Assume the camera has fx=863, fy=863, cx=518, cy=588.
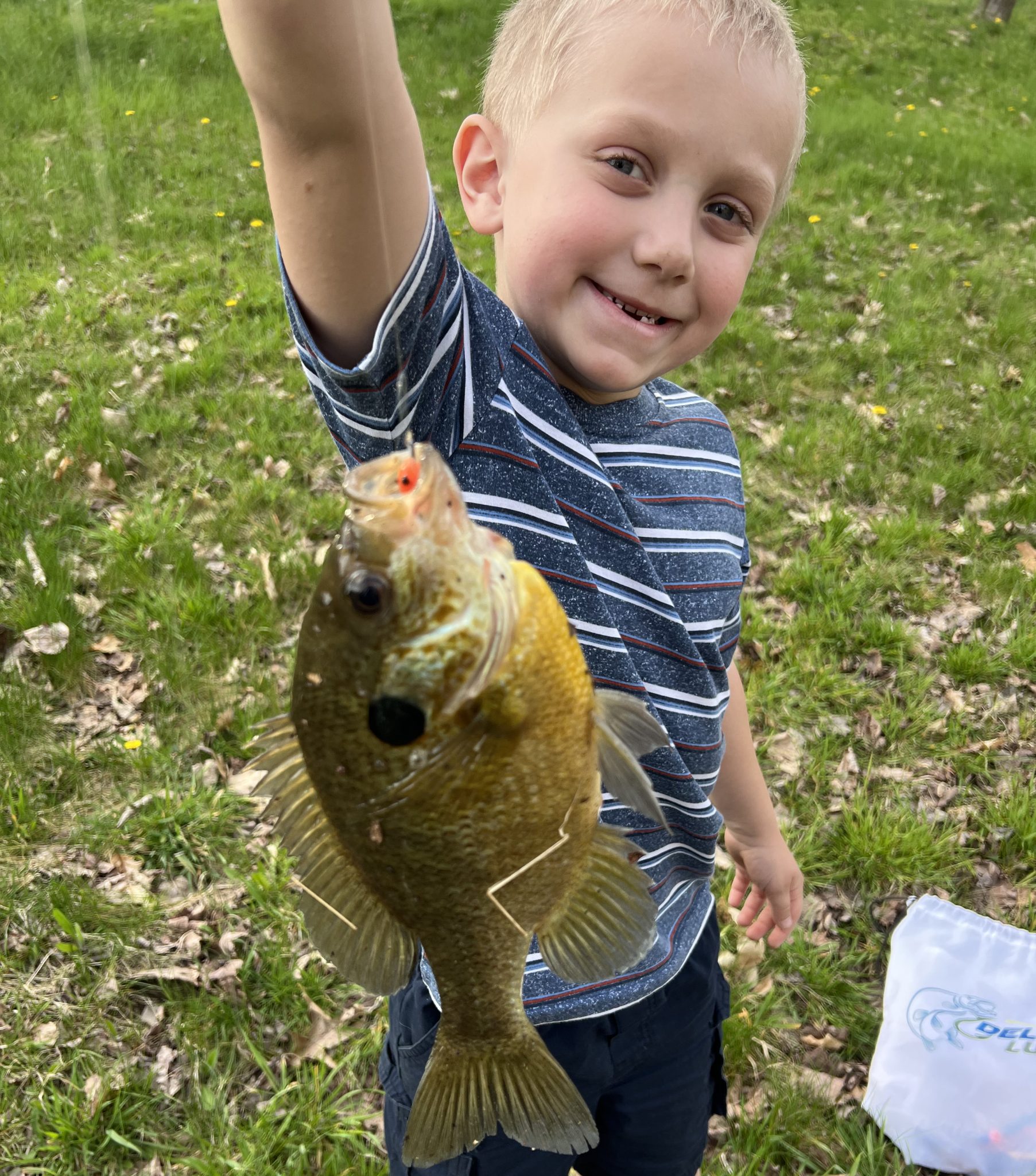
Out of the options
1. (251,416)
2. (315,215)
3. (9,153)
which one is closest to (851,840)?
(315,215)

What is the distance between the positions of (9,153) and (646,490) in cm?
684

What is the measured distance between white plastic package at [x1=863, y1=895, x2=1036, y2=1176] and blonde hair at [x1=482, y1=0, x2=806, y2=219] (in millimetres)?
2677

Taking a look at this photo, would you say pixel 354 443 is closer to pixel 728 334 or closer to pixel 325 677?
pixel 325 677

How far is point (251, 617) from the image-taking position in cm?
411

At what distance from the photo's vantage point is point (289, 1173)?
266 centimetres

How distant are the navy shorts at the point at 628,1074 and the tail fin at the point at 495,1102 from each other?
434mm

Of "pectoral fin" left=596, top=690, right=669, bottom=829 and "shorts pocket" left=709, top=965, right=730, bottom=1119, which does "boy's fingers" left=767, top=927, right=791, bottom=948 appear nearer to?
"shorts pocket" left=709, top=965, right=730, bottom=1119

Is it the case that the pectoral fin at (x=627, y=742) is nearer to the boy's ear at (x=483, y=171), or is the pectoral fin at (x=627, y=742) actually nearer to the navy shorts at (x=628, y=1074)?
the navy shorts at (x=628, y=1074)

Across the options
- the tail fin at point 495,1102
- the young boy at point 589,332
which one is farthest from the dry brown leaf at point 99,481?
the tail fin at point 495,1102

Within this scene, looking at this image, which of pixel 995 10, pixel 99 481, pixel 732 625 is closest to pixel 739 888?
pixel 732 625

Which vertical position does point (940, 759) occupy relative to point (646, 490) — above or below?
below

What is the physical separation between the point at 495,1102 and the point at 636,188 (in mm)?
1541

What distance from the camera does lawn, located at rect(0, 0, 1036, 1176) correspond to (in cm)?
293

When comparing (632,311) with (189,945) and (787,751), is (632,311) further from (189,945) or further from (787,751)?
(787,751)
